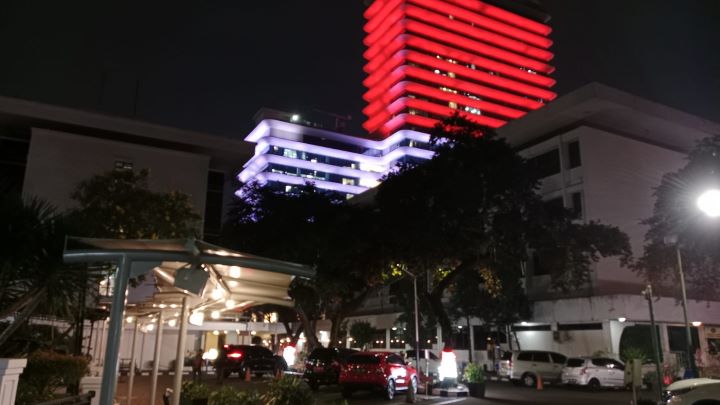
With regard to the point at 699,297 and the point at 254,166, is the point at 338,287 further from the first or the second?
the point at 254,166

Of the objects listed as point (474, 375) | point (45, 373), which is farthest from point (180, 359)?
point (474, 375)

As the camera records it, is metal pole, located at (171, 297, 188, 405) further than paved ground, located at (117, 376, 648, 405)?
No

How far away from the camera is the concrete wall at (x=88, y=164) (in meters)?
45.4

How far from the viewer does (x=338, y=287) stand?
30.0 meters

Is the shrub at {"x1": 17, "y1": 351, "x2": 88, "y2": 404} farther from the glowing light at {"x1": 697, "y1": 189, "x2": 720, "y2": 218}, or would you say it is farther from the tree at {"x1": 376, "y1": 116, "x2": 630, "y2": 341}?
the tree at {"x1": 376, "y1": 116, "x2": 630, "y2": 341}

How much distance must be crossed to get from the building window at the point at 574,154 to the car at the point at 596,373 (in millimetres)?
16828

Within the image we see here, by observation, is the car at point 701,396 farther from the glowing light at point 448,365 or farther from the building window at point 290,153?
the building window at point 290,153

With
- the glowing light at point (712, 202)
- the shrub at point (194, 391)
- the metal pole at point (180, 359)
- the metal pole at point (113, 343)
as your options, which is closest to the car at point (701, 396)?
the glowing light at point (712, 202)

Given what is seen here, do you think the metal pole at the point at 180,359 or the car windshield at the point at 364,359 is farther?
the car windshield at the point at 364,359

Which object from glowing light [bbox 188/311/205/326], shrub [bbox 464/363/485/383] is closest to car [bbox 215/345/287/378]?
shrub [bbox 464/363/485/383]

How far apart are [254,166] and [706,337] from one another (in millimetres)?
97933

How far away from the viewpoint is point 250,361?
98.5ft

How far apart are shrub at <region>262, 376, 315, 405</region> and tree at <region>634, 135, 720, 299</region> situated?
21061 mm

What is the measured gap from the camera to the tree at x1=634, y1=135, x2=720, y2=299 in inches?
1052
